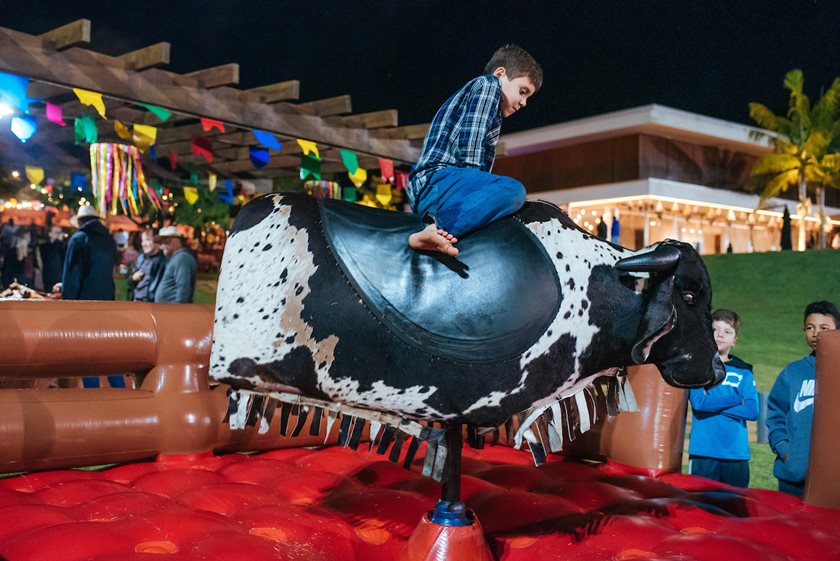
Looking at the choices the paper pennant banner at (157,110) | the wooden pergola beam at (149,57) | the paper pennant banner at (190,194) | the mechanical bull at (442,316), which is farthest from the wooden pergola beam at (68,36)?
the paper pennant banner at (190,194)

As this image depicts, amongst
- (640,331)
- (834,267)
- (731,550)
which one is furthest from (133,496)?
(834,267)

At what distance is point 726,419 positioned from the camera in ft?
9.73

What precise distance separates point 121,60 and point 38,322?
10.3 feet

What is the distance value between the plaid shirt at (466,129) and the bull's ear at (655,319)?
1.59 ft

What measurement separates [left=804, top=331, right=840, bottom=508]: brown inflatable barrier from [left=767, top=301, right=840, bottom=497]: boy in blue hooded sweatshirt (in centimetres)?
A: 28

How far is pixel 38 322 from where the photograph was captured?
7.79ft

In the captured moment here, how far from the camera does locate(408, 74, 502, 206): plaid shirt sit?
162cm

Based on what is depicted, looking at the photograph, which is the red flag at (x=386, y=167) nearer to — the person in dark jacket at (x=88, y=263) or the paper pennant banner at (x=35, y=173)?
the person in dark jacket at (x=88, y=263)

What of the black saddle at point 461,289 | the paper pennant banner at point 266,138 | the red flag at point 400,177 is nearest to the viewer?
the black saddle at point 461,289

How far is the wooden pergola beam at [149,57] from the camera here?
4.76 m

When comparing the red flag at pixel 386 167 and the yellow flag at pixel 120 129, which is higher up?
the yellow flag at pixel 120 129

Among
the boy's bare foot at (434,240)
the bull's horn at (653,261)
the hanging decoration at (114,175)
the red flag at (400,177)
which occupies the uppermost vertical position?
the red flag at (400,177)

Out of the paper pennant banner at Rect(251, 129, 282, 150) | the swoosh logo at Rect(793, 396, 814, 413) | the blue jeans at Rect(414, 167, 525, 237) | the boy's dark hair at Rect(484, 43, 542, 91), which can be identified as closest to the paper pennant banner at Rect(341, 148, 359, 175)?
the paper pennant banner at Rect(251, 129, 282, 150)

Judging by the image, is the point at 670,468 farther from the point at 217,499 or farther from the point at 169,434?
the point at 169,434
